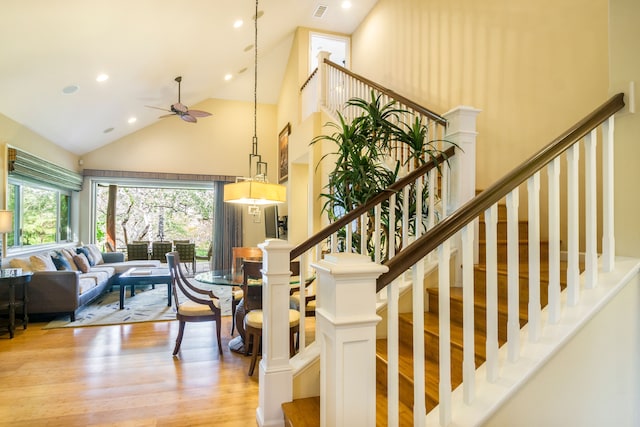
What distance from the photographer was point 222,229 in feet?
28.0

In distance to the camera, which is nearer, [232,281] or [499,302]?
[499,302]

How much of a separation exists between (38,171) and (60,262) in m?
1.49

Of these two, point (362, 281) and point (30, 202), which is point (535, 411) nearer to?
point (362, 281)

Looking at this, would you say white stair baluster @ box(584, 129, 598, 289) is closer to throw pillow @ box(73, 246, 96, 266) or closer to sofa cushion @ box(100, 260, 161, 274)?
sofa cushion @ box(100, 260, 161, 274)

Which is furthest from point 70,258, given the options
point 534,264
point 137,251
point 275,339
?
point 534,264

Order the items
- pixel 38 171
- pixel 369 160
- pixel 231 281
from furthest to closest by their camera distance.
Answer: pixel 38 171
pixel 231 281
pixel 369 160

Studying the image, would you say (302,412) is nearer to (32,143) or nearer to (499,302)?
(499,302)

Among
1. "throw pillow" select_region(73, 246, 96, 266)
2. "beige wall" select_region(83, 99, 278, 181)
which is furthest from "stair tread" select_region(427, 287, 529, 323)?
"beige wall" select_region(83, 99, 278, 181)

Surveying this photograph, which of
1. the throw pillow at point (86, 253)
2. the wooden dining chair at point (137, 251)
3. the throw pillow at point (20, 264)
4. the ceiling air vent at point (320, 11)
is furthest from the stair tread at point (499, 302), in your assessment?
the wooden dining chair at point (137, 251)

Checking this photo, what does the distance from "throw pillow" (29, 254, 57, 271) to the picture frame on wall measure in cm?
436

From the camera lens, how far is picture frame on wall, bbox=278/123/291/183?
7.68m

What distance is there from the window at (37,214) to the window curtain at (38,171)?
7.1 inches

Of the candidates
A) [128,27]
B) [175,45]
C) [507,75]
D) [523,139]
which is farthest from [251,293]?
[175,45]

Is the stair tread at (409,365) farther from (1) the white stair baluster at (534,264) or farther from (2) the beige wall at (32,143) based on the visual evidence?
(2) the beige wall at (32,143)
